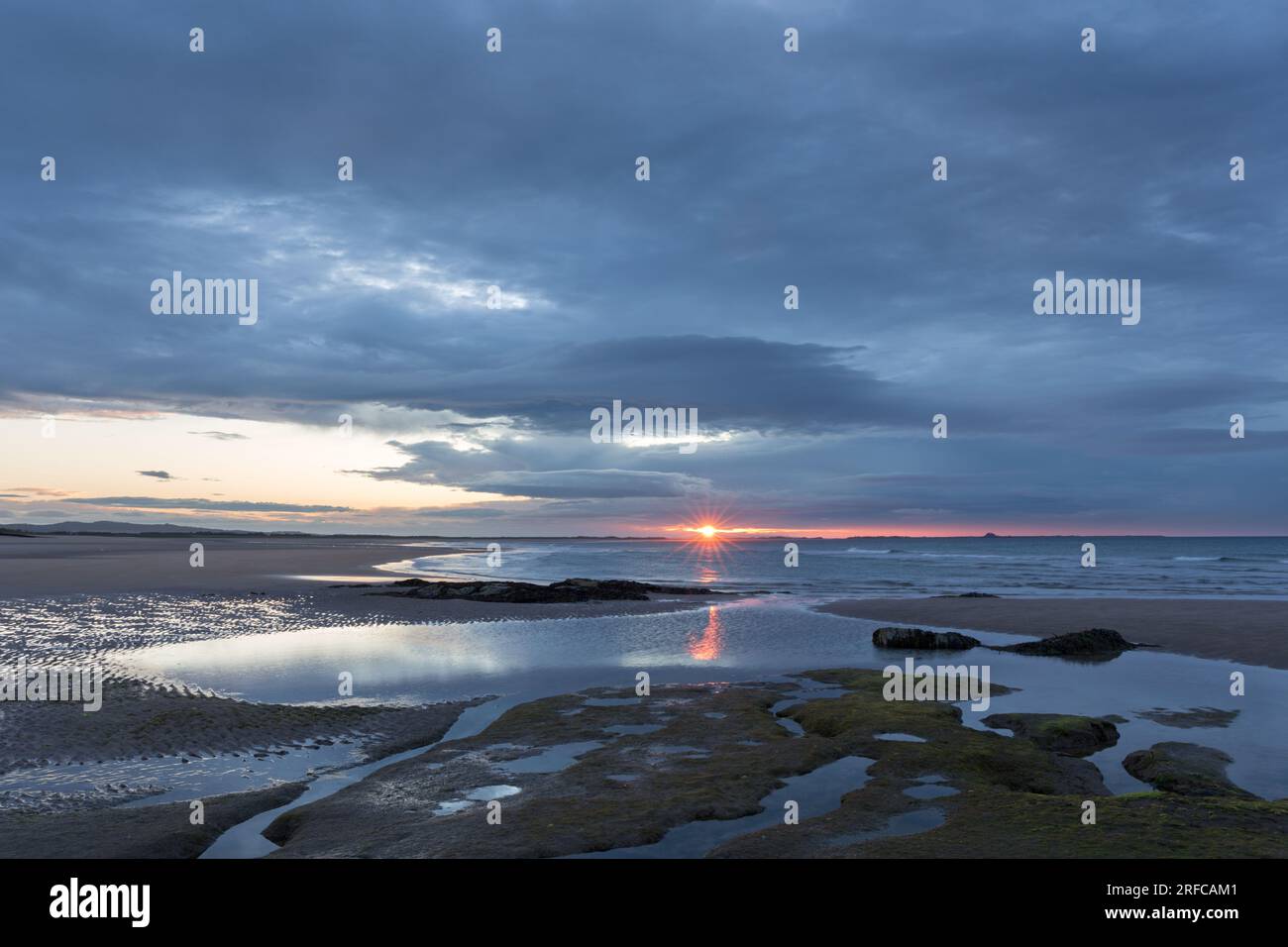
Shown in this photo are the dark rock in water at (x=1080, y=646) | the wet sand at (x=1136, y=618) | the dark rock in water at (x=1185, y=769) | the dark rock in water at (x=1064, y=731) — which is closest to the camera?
the dark rock in water at (x=1185, y=769)

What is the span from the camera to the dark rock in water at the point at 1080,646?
31.2 m

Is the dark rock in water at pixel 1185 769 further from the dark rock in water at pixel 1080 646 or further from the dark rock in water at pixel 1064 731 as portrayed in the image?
the dark rock in water at pixel 1080 646

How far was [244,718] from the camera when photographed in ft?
61.8

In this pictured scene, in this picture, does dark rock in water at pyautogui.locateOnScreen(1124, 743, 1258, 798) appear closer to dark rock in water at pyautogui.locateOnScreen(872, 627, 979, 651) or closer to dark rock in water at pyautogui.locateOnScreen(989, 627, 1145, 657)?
dark rock in water at pyautogui.locateOnScreen(989, 627, 1145, 657)

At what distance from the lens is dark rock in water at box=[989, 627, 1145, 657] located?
31.2m

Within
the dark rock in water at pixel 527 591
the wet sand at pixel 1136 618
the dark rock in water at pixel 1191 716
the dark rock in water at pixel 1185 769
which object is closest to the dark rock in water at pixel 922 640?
the wet sand at pixel 1136 618

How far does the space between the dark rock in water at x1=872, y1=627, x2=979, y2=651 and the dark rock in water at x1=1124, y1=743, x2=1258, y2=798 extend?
Answer: 16.2 meters

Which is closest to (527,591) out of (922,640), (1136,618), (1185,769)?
(922,640)

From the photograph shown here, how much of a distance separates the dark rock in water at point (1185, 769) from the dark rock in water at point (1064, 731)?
1.02 m

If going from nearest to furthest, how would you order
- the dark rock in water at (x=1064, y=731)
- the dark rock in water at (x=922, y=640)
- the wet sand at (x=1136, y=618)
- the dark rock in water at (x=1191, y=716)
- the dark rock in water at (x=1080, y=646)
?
the dark rock in water at (x=1064, y=731), the dark rock in water at (x=1191, y=716), the dark rock in water at (x=1080, y=646), the wet sand at (x=1136, y=618), the dark rock in water at (x=922, y=640)

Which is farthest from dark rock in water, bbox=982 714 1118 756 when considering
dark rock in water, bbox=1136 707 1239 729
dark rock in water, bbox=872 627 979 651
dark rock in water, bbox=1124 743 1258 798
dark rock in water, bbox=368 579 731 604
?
dark rock in water, bbox=368 579 731 604

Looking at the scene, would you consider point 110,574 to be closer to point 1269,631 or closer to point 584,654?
point 584,654
